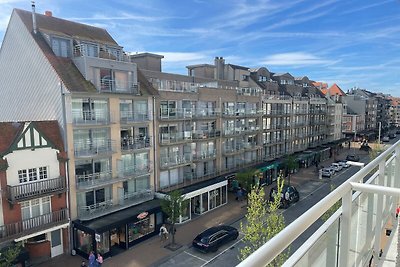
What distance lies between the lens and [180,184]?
3322 centimetres

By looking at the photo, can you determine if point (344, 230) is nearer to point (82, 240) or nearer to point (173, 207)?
point (173, 207)

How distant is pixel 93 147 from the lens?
82.1 ft

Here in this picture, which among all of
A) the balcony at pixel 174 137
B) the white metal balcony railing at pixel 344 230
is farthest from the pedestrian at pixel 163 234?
the white metal balcony railing at pixel 344 230

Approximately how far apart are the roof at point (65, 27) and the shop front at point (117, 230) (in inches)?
602

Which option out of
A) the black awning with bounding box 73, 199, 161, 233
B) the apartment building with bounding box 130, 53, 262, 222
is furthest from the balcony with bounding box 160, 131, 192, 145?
the black awning with bounding box 73, 199, 161, 233

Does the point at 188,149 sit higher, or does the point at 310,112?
the point at 310,112

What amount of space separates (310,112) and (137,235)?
4441 centimetres

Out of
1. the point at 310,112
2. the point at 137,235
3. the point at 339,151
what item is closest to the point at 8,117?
the point at 137,235

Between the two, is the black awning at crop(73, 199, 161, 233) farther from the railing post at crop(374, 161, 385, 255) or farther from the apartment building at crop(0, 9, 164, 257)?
the railing post at crop(374, 161, 385, 255)

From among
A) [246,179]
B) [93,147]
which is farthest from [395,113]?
[93,147]

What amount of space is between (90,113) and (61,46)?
625 centimetres

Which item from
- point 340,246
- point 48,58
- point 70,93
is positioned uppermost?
point 48,58

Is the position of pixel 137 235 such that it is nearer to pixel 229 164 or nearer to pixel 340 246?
pixel 229 164

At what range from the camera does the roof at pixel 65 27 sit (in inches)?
1003
